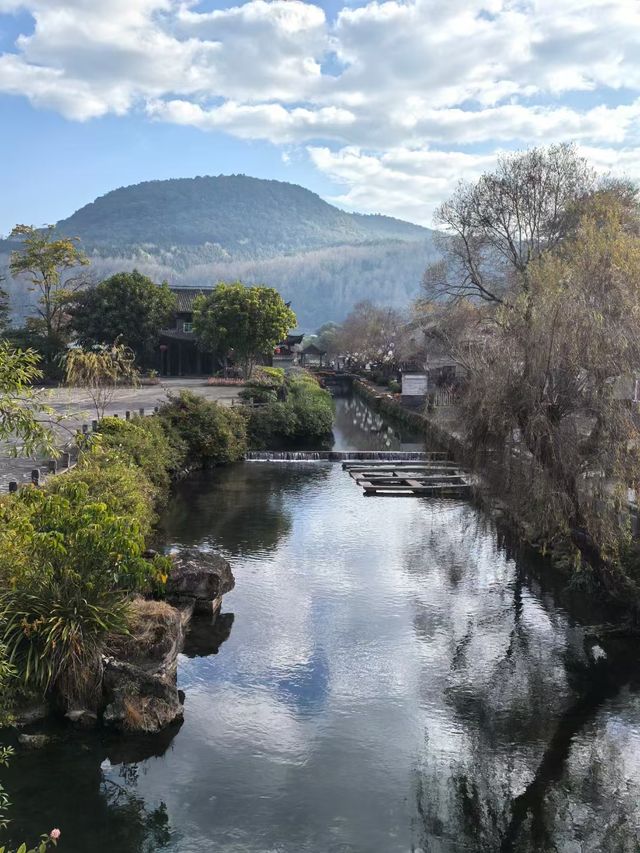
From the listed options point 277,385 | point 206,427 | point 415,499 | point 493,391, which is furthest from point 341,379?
point 493,391

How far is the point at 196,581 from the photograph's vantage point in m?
18.2

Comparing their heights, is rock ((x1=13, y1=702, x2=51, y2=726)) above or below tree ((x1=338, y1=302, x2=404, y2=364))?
below

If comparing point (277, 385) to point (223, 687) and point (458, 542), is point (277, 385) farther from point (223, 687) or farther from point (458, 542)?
point (223, 687)

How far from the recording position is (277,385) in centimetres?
4906

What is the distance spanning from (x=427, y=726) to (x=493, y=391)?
7.08 m

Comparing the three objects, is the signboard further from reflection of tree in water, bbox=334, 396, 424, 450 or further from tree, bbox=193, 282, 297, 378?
tree, bbox=193, 282, 297, 378

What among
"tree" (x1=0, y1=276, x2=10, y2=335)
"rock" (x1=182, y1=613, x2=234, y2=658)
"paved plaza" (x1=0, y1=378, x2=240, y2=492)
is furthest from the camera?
"tree" (x1=0, y1=276, x2=10, y2=335)

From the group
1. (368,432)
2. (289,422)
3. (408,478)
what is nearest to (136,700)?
(408,478)

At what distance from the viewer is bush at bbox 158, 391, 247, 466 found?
37344mm

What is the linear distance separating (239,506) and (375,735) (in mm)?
17478

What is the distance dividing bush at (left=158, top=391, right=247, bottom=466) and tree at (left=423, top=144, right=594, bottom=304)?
18.1m

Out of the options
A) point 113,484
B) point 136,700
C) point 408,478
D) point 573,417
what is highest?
point 573,417

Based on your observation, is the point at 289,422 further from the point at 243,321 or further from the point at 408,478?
the point at 243,321

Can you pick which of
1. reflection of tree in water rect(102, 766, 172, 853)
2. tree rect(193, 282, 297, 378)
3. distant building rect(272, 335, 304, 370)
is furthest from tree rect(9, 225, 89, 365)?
reflection of tree in water rect(102, 766, 172, 853)
